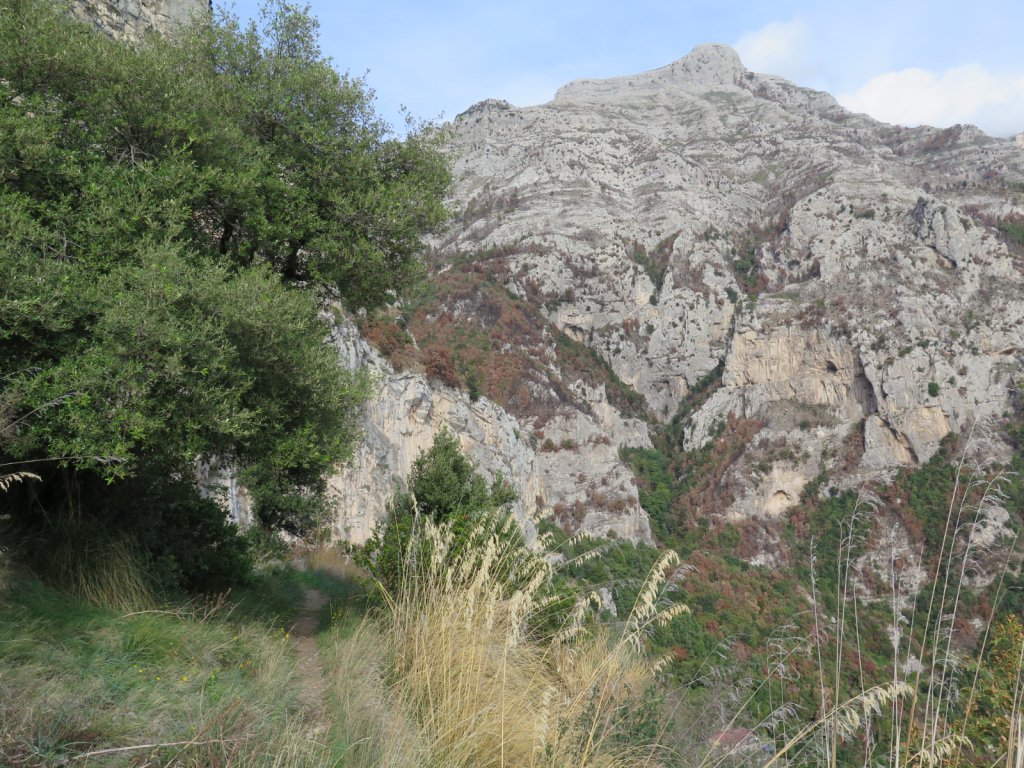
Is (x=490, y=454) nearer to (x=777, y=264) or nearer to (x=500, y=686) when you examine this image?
(x=500, y=686)

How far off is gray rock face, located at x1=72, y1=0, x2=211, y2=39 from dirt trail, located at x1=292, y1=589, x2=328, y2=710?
35.4 ft

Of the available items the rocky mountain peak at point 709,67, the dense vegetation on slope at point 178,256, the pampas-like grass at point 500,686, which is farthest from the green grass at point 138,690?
the rocky mountain peak at point 709,67

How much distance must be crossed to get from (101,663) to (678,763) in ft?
10.3

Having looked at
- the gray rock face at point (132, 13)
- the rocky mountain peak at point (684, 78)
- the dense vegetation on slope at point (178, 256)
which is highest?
the rocky mountain peak at point (684, 78)

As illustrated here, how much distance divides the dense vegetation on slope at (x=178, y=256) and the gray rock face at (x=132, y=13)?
5448 millimetres

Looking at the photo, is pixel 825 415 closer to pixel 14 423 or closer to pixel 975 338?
pixel 975 338

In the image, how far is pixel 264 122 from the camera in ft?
25.9

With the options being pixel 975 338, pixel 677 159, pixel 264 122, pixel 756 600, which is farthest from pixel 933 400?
pixel 264 122

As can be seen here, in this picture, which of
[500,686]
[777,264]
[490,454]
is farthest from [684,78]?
[500,686]

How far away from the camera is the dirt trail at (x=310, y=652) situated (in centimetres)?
358

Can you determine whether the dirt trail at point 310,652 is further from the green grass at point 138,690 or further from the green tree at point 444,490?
the green tree at point 444,490

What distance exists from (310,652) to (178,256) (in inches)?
159

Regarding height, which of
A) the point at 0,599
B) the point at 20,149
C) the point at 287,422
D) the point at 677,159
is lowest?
the point at 0,599

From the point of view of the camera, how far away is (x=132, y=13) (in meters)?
12.0
